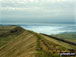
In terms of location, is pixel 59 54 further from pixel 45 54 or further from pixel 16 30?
pixel 16 30

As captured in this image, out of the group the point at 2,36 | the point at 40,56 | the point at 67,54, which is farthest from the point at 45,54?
the point at 2,36

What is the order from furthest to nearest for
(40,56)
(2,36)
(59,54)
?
(2,36), (59,54), (40,56)

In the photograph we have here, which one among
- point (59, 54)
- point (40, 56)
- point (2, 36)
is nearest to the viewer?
point (40, 56)

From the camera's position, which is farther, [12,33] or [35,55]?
[12,33]

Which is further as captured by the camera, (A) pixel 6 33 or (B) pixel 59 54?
(A) pixel 6 33

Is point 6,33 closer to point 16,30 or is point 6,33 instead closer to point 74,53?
point 16,30

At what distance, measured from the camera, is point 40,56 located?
165ft

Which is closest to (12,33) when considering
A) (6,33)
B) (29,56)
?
(6,33)

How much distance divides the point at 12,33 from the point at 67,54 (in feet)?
472

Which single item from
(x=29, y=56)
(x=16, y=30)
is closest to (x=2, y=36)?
(x=16, y=30)

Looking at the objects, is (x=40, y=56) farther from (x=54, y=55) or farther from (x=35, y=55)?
(x=54, y=55)

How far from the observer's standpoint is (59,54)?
55125 mm

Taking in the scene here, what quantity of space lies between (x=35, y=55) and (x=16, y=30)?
150 m

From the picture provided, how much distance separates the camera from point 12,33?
19400cm
